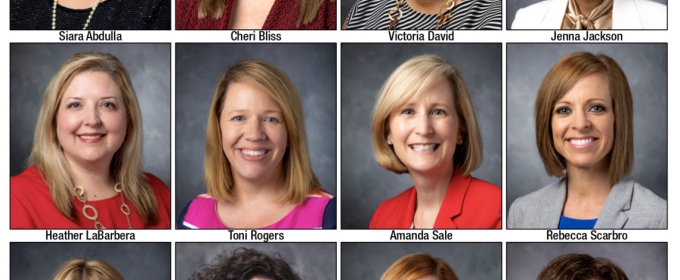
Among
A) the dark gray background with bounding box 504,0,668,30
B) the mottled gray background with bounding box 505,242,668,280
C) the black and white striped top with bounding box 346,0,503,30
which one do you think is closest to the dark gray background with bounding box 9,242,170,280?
the black and white striped top with bounding box 346,0,503,30

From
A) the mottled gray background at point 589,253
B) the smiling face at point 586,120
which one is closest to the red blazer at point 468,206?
the mottled gray background at point 589,253

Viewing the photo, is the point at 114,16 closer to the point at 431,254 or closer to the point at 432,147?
the point at 432,147

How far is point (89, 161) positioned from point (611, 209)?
3.28 metres

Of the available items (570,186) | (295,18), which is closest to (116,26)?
(295,18)

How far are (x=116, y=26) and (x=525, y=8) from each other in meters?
2.61

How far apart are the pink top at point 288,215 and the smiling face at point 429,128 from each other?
645 mm

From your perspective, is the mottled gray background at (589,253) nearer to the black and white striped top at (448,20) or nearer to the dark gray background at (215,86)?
the dark gray background at (215,86)

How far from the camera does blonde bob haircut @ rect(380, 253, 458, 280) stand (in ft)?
19.2

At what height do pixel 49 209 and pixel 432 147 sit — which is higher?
pixel 432 147

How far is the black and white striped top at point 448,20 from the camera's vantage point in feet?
18.9

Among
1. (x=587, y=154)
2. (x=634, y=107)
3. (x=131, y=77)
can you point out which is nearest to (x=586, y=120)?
(x=587, y=154)

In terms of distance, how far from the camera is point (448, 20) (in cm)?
576

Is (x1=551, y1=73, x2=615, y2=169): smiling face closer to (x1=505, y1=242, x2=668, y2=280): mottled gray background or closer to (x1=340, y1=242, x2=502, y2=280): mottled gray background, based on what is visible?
(x1=505, y1=242, x2=668, y2=280): mottled gray background

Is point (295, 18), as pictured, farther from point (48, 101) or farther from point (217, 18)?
point (48, 101)
